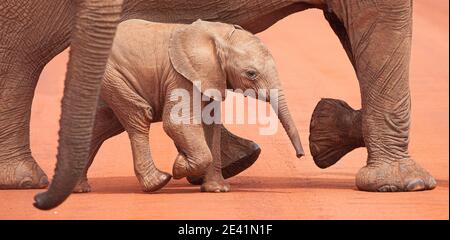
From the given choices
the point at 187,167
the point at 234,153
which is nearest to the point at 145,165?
the point at 187,167

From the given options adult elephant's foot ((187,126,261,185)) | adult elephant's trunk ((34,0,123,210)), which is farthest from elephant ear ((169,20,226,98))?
adult elephant's trunk ((34,0,123,210))

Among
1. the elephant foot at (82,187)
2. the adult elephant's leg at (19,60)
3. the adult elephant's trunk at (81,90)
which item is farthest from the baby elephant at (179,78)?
the adult elephant's trunk at (81,90)

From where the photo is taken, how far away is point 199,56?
10.6m

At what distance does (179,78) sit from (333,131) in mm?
1411

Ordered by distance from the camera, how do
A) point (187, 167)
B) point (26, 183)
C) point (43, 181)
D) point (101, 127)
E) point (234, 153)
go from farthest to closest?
point (234, 153) → point (43, 181) → point (26, 183) → point (101, 127) → point (187, 167)

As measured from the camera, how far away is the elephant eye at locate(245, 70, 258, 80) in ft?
34.8

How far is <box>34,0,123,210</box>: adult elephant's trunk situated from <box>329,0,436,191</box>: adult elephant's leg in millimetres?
3135

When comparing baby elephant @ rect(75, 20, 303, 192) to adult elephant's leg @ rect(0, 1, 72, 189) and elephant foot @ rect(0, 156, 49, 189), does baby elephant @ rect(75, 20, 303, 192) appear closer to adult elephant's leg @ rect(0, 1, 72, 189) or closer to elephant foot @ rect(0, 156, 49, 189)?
adult elephant's leg @ rect(0, 1, 72, 189)

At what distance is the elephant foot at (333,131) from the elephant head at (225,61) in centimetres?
89

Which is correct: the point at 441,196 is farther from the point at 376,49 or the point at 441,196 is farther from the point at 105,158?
the point at 105,158

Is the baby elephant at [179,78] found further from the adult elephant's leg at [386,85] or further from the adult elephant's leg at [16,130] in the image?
the adult elephant's leg at [16,130]

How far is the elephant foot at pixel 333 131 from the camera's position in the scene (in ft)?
37.6

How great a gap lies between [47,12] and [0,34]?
0.34 metres

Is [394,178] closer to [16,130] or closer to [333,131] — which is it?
[333,131]
